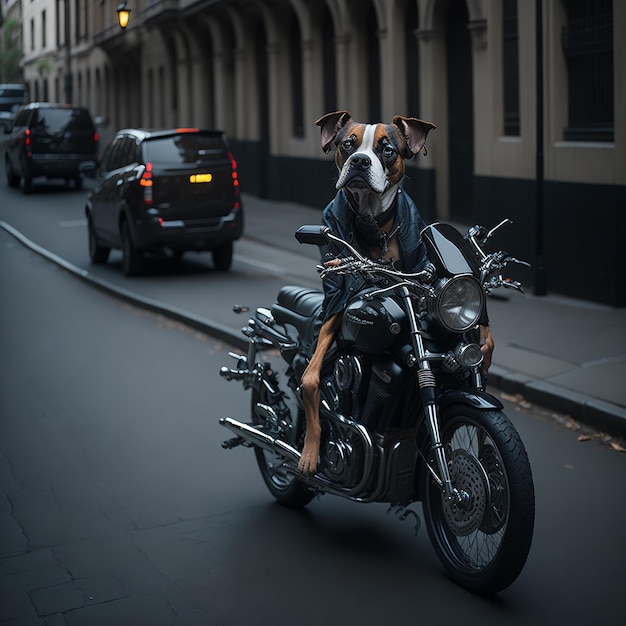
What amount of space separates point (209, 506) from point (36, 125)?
25733 millimetres

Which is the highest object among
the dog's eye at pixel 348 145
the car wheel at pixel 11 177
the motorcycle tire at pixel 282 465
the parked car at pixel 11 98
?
the parked car at pixel 11 98

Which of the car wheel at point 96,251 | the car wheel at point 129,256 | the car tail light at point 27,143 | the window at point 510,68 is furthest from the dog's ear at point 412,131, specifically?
the car tail light at point 27,143

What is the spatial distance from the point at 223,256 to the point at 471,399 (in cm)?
1207

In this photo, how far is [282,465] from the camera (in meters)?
5.98

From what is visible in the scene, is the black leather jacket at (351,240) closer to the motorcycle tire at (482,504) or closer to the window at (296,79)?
the motorcycle tire at (482,504)

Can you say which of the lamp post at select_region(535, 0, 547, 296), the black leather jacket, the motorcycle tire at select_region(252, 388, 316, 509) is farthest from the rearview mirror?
the lamp post at select_region(535, 0, 547, 296)

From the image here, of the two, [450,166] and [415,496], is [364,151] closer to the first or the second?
[415,496]

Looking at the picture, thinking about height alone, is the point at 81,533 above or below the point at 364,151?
below

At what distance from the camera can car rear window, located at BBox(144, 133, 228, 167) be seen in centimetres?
1606

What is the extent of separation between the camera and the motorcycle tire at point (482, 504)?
15.2 ft

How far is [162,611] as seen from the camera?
4.92m

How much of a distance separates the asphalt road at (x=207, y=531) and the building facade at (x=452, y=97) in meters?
1.83

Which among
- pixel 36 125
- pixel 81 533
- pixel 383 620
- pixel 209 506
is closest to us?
pixel 383 620

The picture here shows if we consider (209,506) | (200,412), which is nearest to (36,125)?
(200,412)
